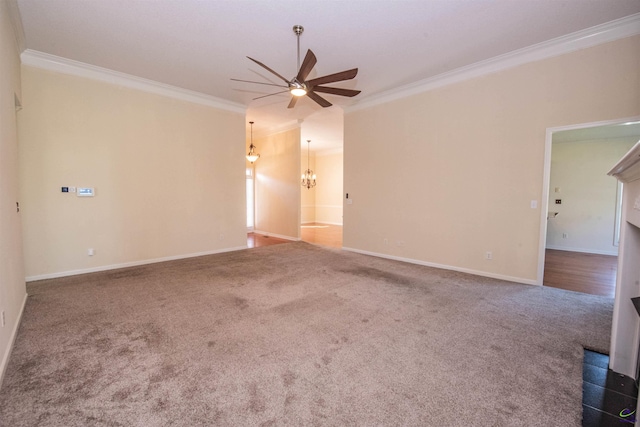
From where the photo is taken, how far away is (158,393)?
66.5 inches

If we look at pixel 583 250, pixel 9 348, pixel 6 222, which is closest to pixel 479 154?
pixel 583 250

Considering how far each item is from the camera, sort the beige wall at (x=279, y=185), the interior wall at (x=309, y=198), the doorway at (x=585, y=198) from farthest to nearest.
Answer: the interior wall at (x=309, y=198)
the beige wall at (x=279, y=185)
the doorway at (x=585, y=198)

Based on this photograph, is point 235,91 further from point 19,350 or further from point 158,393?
point 158,393

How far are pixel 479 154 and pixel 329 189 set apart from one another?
7675mm

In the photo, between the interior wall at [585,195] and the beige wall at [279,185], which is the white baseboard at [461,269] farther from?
the interior wall at [585,195]

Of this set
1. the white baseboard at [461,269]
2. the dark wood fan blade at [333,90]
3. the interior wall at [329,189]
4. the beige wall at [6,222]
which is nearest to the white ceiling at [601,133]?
the white baseboard at [461,269]

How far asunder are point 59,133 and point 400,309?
5.28 m

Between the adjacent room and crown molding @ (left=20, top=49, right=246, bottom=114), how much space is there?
0.03 meters

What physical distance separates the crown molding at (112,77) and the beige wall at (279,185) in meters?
1.99

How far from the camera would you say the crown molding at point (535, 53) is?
306 centimetres

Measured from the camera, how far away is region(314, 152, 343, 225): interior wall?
11.3 m

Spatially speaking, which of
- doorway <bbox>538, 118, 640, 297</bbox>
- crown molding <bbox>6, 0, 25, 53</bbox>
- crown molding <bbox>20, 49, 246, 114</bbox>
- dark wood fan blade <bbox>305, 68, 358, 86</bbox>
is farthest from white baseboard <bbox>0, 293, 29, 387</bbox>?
doorway <bbox>538, 118, 640, 297</bbox>

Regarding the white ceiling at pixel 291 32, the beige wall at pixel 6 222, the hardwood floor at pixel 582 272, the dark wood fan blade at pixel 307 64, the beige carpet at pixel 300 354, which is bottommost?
the beige carpet at pixel 300 354

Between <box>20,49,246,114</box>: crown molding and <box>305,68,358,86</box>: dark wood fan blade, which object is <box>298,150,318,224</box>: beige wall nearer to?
<box>20,49,246,114</box>: crown molding
